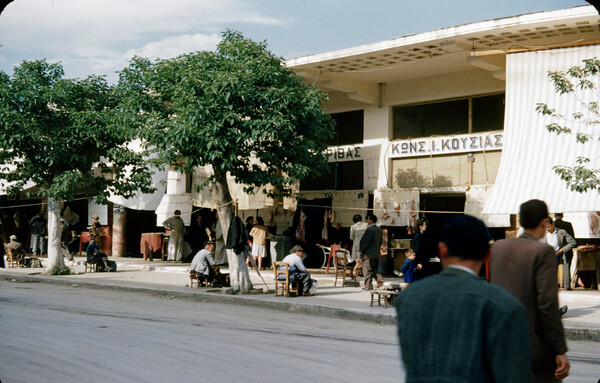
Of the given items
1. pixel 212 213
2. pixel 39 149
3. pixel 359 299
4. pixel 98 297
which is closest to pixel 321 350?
pixel 359 299

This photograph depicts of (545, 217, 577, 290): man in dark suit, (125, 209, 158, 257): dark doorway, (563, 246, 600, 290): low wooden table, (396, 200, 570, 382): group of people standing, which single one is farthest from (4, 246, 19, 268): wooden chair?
(396, 200, 570, 382): group of people standing

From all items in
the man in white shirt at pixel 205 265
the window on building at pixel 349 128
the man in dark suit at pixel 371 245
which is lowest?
the man in white shirt at pixel 205 265

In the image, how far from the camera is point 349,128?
21656 mm

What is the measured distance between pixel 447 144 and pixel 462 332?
16696 mm

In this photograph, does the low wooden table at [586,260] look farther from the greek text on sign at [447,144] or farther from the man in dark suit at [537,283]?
the man in dark suit at [537,283]

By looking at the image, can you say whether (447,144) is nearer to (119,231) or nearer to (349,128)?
(349,128)

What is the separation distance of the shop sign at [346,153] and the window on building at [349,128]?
238 mm

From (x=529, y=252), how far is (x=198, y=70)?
37.9 feet

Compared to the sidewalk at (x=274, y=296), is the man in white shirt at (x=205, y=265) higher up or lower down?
higher up

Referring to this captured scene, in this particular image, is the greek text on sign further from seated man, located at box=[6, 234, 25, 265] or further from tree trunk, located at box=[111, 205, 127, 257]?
seated man, located at box=[6, 234, 25, 265]

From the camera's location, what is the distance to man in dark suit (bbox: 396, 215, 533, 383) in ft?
8.49

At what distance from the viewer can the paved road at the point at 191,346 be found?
7098 mm

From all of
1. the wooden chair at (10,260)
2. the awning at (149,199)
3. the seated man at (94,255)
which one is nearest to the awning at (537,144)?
the seated man at (94,255)

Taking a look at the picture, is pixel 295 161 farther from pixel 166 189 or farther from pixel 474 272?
pixel 474 272
